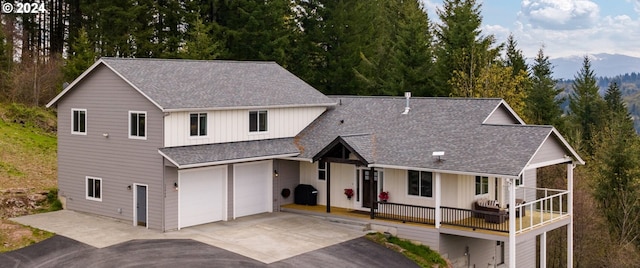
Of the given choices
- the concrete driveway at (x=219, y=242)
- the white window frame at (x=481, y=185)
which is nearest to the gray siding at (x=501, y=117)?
the white window frame at (x=481, y=185)

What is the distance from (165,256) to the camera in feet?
66.5

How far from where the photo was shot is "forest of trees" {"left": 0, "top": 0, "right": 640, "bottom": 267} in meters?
35.9

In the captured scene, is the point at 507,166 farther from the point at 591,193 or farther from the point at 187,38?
the point at 187,38

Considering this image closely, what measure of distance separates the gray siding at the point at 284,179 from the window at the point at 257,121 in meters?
1.50

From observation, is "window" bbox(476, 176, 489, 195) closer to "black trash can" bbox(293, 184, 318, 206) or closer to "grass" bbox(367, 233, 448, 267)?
"grass" bbox(367, 233, 448, 267)

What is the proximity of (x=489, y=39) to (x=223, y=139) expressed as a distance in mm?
24448

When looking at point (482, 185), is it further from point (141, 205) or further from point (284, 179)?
point (141, 205)

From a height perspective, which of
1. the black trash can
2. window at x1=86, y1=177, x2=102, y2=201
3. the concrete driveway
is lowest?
the concrete driveway

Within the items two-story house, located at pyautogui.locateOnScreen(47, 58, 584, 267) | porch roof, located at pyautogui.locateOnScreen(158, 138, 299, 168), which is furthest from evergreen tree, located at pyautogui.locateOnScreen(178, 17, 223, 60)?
porch roof, located at pyautogui.locateOnScreen(158, 138, 299, 168)

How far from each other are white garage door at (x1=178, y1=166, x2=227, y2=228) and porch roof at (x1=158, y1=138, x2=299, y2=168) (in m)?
0.72

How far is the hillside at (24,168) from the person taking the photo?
2252 centimetres

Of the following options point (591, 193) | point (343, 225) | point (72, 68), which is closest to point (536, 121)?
point (591, 193)

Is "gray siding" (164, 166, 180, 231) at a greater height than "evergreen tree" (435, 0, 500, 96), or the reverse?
"evergreen tree" (435, 0, 500, 96)

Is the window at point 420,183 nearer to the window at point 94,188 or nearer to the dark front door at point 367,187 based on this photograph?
the dark front door at point 367,187
